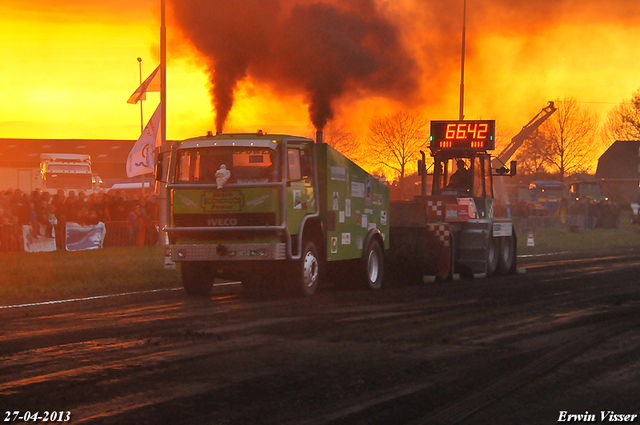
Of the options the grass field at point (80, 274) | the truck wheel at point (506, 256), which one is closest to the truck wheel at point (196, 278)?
the grass field at point (80, 274)

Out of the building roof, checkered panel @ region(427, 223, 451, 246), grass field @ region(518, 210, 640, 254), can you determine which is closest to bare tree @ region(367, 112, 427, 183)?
grass field @ region(518, 210, 640, 254)

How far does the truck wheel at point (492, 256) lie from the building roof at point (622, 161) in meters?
78.6

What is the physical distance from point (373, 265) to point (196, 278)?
3.54 m

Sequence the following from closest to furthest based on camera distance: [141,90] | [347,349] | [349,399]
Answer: [349,399]
[347,349]
[141,90]

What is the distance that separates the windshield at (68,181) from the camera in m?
37.4

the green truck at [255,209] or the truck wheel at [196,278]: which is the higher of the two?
the green truck at [255,209]

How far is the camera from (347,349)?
8297 millimetres

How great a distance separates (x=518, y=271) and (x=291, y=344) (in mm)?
12205

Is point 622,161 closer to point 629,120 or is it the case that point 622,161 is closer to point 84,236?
point 629,120

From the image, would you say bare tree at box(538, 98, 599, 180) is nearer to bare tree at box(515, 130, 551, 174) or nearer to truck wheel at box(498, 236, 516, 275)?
bare tree at box(515, 130, 551, 174)

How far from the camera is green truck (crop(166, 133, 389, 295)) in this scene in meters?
12.6

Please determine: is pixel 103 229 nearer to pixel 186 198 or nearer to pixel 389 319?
pixel 186 198

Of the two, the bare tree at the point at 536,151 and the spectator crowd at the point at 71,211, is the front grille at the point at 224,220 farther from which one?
the bare tree at the point at 536,151

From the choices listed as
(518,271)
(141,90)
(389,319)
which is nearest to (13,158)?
(141,90)
